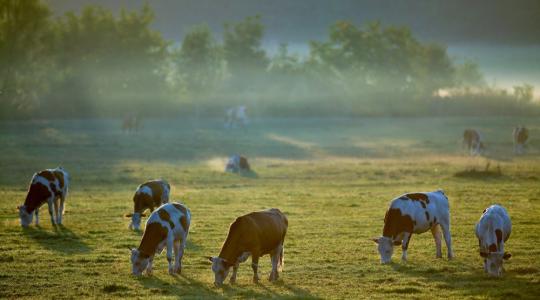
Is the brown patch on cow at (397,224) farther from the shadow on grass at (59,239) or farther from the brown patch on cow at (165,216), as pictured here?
the shadow on grass at (59,239)

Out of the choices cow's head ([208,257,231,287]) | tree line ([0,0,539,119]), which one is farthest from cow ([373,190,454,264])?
tree line ([0,0,539,119])

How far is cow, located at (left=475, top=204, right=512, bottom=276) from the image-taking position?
54.8 feet

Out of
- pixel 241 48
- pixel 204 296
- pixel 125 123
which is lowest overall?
pixel 204 296

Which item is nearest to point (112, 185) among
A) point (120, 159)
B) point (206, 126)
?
point (120, 159)

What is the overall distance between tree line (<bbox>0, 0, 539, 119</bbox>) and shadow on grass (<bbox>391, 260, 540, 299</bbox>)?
58479 millimetres

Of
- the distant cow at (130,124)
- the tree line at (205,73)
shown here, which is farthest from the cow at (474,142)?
the tree line at (205,73)

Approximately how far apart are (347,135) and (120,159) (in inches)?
959

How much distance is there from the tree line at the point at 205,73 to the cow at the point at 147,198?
164 feet

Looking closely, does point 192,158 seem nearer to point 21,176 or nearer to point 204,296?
point 21,176

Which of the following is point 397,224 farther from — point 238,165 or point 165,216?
point 238,165

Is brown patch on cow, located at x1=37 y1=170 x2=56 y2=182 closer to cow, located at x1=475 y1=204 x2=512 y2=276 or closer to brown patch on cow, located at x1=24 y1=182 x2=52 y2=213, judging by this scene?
brown patch on cow, located at x1=24 y1=182 x2=52 y2=213

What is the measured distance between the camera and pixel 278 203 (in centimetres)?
3005

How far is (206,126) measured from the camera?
74.1 m

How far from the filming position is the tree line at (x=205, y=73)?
77062 millimetres
